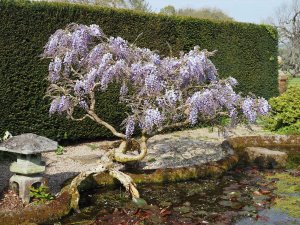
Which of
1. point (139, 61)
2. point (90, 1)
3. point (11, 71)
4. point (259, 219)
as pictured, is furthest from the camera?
point (90, 1)

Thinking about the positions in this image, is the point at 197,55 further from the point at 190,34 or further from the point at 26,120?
the point at 190,34

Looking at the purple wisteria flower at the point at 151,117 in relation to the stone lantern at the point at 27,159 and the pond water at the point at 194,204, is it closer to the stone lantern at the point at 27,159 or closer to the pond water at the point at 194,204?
the pond water at the point at 194,204

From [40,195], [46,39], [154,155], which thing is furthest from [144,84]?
[46,39]

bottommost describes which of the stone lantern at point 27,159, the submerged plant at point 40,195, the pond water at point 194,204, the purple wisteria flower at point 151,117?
the pond water at point 194,204

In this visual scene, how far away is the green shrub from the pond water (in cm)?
448

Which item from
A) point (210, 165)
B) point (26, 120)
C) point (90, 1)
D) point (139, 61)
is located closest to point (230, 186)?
point (210, 165)

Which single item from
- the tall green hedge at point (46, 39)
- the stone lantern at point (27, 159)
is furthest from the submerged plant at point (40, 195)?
the tall green hedge at point (46, 39)

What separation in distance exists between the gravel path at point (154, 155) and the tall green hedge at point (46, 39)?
0.70 meters

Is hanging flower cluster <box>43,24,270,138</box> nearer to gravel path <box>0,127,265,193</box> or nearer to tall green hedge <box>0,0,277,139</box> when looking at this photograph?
gravel path <box>0,127,265,193</box>

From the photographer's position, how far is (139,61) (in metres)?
Answer: 6.01

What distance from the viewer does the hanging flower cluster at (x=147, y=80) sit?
588cm

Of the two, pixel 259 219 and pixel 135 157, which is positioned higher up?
pixel 135 157

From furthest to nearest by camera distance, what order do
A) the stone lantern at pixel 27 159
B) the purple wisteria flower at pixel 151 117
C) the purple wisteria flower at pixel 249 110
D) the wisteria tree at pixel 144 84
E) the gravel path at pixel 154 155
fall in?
1. the gravel path at pixel 154 155
2. the purple wisteria flower at pixel 249 110
3. the wisteria tree at pixel 144 84
4. the purple wisteria flower at pixel 151 117
5. the stone lantern at pixel 27 159

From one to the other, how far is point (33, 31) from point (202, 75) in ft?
13.2
